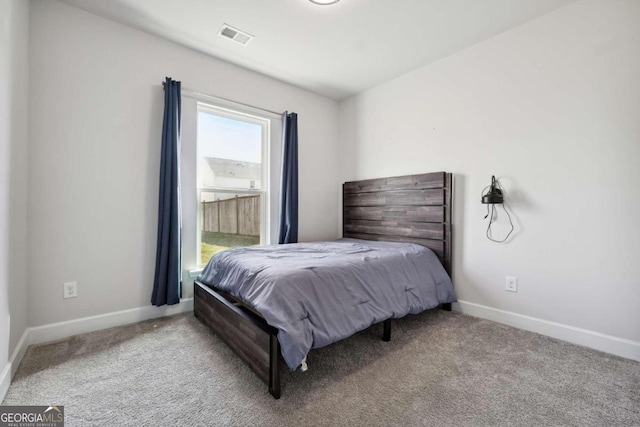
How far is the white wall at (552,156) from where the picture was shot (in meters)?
1.94

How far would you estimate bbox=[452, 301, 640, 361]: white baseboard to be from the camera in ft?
6.27

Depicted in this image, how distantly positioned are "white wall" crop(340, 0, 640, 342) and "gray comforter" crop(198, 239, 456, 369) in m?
0.63

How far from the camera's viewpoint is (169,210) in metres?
2.50

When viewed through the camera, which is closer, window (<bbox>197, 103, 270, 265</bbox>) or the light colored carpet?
the light colored carpet

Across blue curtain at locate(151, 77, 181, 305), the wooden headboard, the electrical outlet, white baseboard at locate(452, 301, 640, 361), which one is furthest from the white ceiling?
white baseboard at locate(452, 301, 640, 361)

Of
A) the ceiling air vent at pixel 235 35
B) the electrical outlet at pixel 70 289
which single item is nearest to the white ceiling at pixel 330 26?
the ceiling air vent at pixel 235 35

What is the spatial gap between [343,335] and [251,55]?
2.75 m

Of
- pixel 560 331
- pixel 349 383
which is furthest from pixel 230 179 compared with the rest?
pixel 560 331

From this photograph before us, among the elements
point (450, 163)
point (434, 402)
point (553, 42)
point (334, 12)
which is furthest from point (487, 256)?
point (334, 12)

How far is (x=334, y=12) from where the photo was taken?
2248 millimetres

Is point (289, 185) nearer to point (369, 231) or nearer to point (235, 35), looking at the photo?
point (369, 231)

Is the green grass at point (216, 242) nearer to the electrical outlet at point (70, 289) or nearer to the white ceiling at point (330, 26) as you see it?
the electrical outlet at point (70, 289)

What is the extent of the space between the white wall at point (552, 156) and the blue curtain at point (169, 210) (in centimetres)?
249

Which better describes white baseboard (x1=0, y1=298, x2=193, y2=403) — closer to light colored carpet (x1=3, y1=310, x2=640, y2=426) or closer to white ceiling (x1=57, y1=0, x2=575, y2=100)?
light colored carpet (x1=3, y1=310, x2=640, y2=426)
